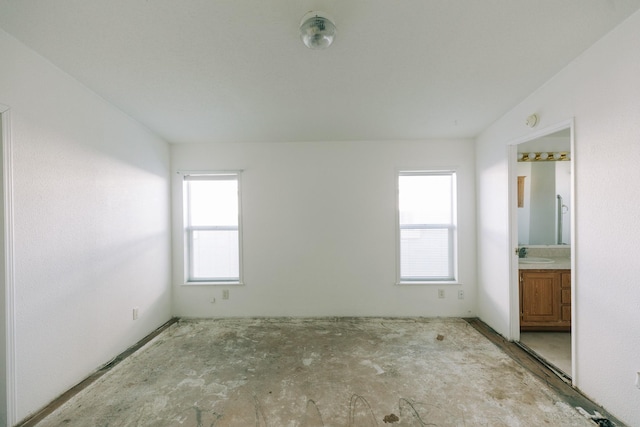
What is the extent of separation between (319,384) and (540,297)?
275 centimetres

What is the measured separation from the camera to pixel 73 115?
204cm

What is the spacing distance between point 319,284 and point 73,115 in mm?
3137

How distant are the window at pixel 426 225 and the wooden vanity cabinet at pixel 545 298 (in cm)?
85

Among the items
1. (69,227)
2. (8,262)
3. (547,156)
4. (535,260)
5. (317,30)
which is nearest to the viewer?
(317,30)

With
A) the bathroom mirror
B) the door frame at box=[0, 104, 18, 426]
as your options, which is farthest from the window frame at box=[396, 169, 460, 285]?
the door frame at box=[0, 104, 18, 426]

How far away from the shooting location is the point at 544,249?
317cm

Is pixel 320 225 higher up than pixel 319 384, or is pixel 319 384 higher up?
pixel 320 225

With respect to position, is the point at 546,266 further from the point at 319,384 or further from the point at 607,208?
the point at 319,384

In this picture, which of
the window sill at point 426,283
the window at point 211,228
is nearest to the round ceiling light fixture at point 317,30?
the window at point 211,228

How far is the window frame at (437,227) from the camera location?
11.1ft

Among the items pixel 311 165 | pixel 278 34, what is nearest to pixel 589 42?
pixel 278 34

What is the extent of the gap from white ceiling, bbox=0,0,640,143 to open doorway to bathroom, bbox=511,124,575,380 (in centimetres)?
95

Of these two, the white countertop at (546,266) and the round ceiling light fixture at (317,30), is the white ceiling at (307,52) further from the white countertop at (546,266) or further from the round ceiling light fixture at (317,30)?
the white countertop at (546,266)

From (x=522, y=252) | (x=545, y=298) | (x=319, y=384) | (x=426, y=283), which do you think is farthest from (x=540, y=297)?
(x=319, y=384)
